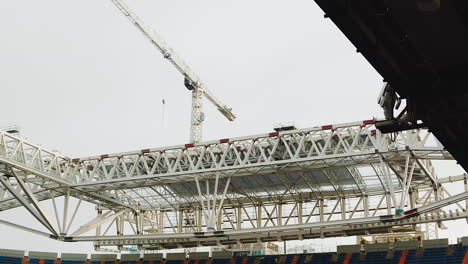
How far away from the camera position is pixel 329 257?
168 ft

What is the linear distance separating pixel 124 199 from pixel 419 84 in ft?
136

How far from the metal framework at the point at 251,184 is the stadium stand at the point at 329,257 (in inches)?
95.5

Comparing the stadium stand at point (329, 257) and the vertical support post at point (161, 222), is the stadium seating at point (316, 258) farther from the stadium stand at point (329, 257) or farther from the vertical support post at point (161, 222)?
the vertical support post at point (161, 222)

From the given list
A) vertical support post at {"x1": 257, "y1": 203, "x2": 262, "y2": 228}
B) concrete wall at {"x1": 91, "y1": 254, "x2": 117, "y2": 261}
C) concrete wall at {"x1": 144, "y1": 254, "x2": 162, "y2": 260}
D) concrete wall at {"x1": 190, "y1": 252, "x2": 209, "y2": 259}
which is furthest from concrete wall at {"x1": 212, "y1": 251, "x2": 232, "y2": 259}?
concrete wall at {"x1": 91, "y1": 254, "x2": 117, "y2": 261}

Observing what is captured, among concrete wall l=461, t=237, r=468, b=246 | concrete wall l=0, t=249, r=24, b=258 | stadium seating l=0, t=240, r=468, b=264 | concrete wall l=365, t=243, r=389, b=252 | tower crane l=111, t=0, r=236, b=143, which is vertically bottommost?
stadium seating l=0, t=240, r=468, b=264

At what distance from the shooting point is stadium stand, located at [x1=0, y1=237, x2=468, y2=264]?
150 feet

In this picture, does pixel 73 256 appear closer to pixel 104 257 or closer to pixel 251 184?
pixel 104 257

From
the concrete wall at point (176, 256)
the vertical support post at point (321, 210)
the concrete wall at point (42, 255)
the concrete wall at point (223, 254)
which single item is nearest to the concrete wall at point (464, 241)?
the vertical support post at point (321, 210)

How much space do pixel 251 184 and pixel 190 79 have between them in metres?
50.0

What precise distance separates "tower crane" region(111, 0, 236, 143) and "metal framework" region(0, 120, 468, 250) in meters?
39.5

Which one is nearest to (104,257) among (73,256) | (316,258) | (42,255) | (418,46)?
(73,256)

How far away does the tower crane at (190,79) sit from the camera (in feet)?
277

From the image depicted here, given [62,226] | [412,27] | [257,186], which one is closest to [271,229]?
[257,186]

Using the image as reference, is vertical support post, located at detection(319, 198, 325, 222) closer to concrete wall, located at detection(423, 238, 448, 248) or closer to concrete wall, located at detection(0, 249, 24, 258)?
concrete wall, located at detection(423, 238, 448, 248)
